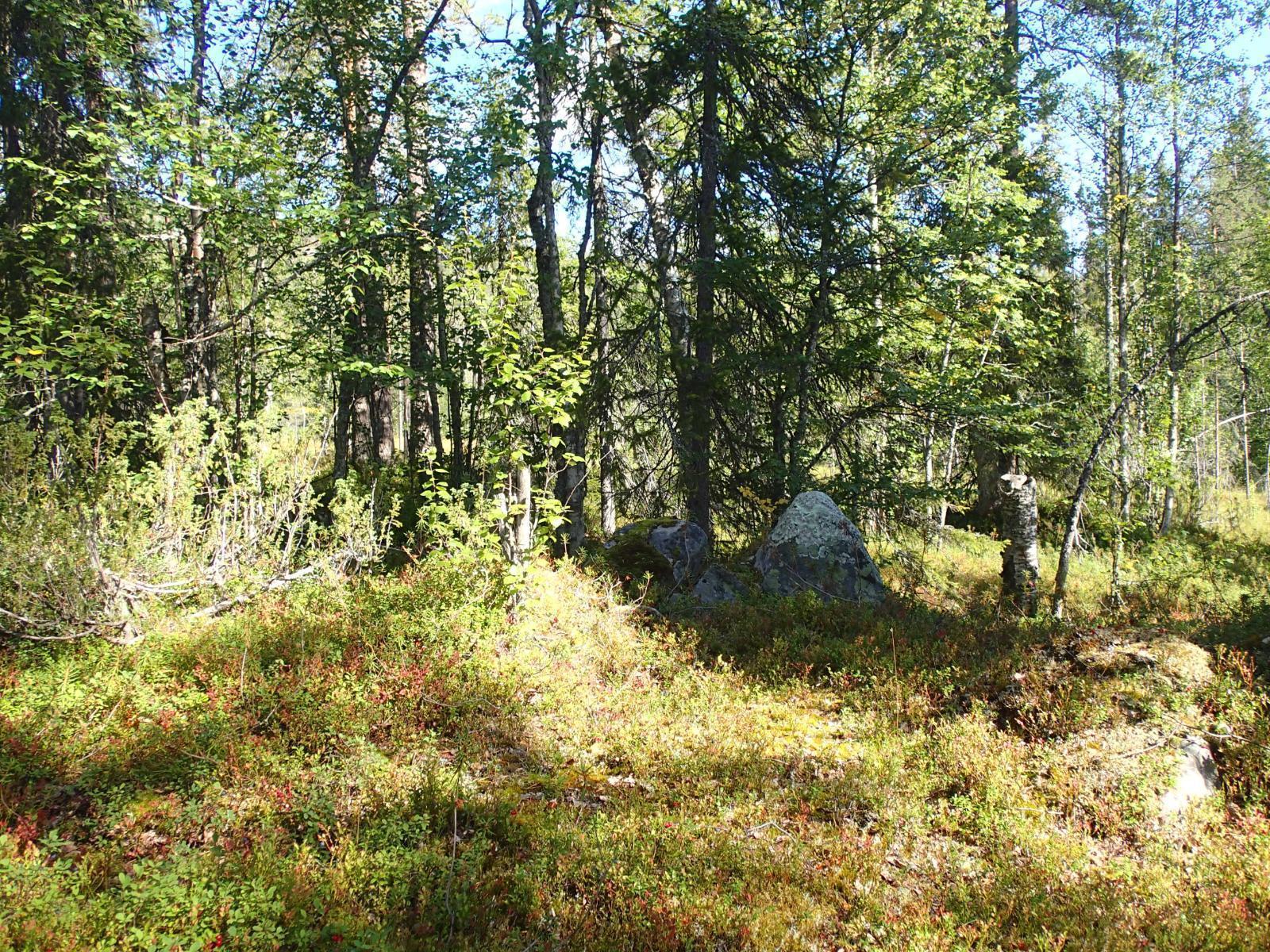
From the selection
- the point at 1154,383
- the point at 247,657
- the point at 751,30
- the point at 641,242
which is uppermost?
the point at 751,30

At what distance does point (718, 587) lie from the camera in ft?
29.7

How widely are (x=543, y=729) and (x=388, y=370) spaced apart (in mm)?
5087

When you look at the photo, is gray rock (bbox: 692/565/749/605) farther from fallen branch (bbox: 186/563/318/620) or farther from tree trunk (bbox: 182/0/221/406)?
tree trunk (bbox: 182/0/221/406)

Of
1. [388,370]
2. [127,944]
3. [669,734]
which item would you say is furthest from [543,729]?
[388,370]

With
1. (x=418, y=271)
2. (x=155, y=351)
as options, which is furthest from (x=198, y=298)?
(x=418, y=271)

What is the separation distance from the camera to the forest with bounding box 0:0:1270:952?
395 centimetres

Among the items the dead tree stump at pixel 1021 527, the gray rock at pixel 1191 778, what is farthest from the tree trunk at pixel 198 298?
the dead tree stump at pixel 1021 527

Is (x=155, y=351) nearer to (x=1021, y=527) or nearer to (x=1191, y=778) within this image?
(x=1191, y=778)

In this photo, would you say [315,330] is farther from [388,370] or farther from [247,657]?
[247,657]

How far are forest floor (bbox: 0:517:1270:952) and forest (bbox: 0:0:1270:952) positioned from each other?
0.11 ft

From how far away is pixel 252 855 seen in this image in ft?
12.2

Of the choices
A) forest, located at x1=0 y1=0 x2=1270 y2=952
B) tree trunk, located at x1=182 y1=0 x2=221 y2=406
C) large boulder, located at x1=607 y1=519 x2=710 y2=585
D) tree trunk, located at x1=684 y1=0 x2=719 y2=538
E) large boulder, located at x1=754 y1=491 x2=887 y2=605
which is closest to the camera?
forest, located at x1=0 y1=0 x2=1270 y2=952

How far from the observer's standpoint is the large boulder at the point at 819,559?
29.0 ft

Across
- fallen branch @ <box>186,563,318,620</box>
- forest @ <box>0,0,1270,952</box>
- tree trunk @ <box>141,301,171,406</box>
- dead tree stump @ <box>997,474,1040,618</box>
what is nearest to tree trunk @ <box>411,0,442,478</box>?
forest @ <box>0,0,1270,952</box>
